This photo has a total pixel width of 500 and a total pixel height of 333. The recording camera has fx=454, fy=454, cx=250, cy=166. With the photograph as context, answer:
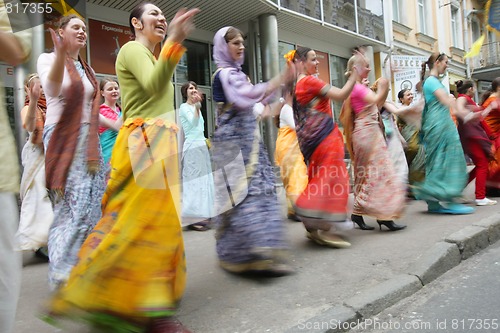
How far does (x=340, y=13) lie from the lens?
13.5 m

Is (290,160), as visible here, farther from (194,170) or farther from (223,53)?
(223,53)

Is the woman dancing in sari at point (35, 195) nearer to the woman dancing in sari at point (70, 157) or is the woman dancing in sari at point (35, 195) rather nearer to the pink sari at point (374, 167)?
the woman dancing in sari at point (70, 157)

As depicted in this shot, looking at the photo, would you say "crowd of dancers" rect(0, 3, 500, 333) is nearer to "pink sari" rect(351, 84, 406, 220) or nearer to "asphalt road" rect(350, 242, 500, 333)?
"pink sari" rect(351, 84, 406, 220)

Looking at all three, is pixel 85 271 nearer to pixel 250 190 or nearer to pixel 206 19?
pixel 250 190

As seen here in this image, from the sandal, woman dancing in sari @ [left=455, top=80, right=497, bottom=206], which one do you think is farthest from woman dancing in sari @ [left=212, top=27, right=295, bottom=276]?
woman dancing in sari @ [left=455, top=80, right=497, bottom=206]

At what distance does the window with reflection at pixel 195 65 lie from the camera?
1061cm

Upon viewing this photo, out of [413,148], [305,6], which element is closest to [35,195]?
[413,148]

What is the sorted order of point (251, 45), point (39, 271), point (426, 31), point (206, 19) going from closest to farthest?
point (39, 271) → point (206, 19) → point (251, 45) → point (426, 31)

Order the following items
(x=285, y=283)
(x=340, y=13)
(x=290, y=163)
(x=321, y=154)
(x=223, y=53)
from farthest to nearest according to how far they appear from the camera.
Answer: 1. (x=340, y=13)
2. (x=290, y=163)
3. (x=321, y=154)
4. (x=223, y=53)
5. (x=285, y=283)

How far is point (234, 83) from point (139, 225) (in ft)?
4.20

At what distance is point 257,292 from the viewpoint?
2754mm

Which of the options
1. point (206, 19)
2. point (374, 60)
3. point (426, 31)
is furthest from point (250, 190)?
point (426, 31)

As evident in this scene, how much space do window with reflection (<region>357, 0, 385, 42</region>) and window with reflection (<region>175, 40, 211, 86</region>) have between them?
5845 mm

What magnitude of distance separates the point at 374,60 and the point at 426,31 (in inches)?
181
